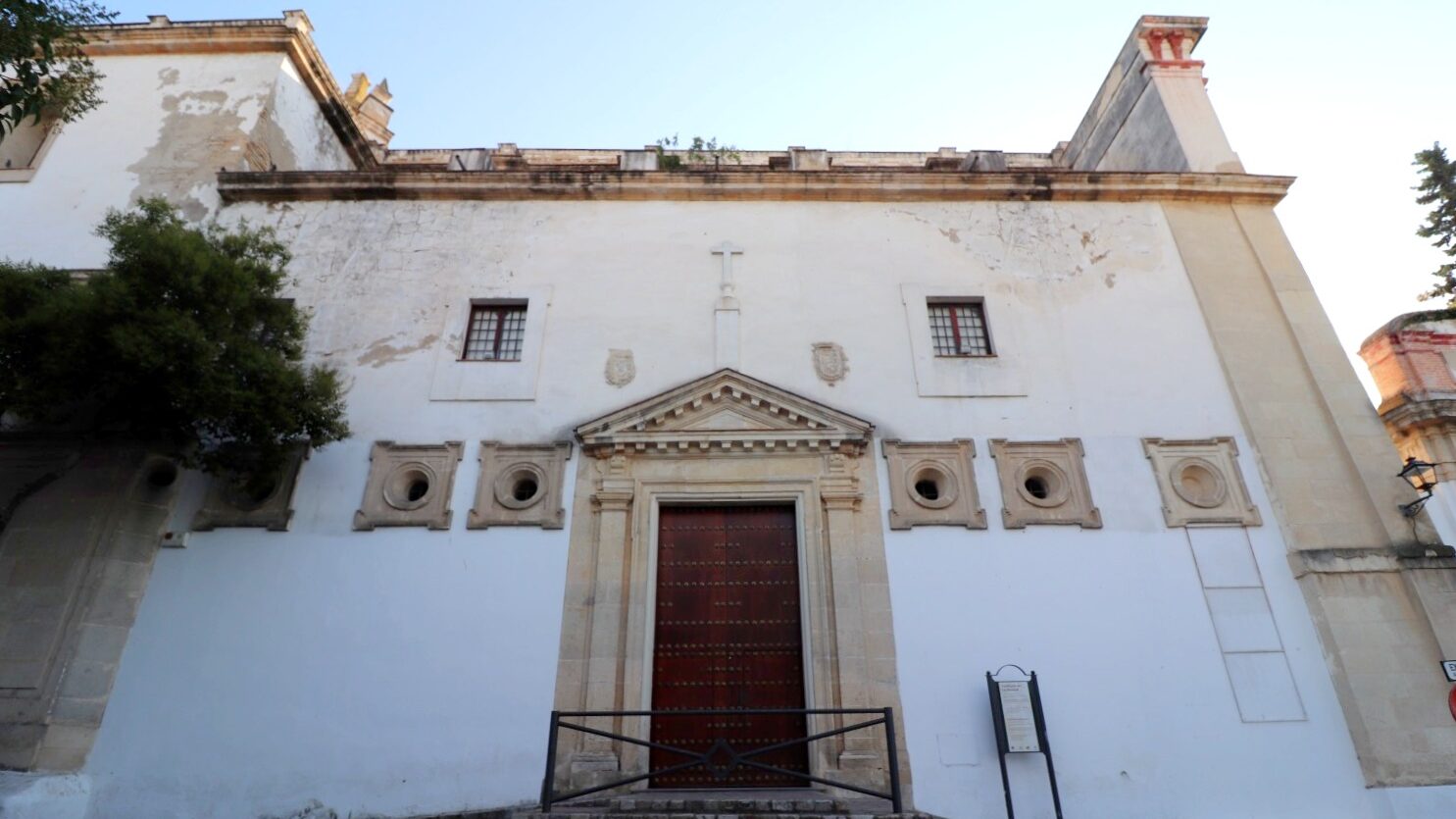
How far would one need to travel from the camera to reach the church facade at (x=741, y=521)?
8.02m

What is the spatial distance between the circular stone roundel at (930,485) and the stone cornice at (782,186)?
4.39 m

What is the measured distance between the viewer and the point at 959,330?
10688 mm

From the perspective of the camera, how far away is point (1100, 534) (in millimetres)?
9039

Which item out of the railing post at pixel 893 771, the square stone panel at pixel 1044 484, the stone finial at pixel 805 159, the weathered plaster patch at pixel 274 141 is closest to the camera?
the railing post at pixel 893 771

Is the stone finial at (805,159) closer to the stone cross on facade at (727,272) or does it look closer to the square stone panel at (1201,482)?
the stone cross on facade at (727,272)

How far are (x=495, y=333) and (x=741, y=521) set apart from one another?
168 inches

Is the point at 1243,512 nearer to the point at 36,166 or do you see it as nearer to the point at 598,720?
the point at 598,720

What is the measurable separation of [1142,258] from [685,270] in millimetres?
6467

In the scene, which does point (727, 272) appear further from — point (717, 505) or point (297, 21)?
point (297, 21)

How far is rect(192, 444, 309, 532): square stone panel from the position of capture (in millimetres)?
9164

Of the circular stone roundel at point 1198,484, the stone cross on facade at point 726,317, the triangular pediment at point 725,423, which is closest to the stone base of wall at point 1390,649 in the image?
the circular stone roundel at point 1198,484

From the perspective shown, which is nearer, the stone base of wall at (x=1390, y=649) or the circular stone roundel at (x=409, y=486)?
the stone base of wall at (x=1390, y=649)

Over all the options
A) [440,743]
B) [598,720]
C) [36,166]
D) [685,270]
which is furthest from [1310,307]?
[36,166]

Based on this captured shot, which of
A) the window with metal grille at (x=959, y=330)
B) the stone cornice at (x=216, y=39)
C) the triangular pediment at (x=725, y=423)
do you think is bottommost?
the triangular pediment at (x=725, y=423)
